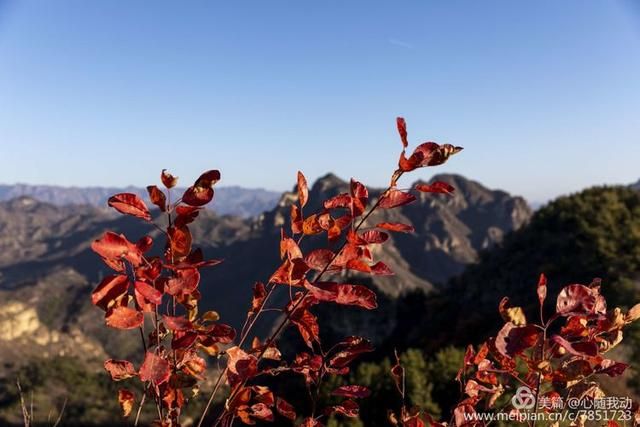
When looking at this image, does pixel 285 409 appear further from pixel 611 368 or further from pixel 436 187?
pixel 611 368

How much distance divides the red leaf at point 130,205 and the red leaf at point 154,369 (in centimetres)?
39

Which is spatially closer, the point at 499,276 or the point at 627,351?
the point at 627,351

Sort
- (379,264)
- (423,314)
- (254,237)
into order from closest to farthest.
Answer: (379,264)
(423,314)
(254,237)

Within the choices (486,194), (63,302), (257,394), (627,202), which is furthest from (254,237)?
(257,394)

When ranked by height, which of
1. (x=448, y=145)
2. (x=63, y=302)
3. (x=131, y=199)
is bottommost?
(x=63, y=302)

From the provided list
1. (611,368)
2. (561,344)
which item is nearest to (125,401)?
(561,344)

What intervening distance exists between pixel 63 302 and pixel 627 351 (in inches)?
4143

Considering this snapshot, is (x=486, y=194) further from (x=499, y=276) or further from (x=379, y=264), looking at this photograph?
(x=379, y=264)

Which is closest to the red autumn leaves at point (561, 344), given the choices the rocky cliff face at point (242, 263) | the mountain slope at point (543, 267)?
the mountain slope at point (543, 267)

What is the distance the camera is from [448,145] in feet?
4.39

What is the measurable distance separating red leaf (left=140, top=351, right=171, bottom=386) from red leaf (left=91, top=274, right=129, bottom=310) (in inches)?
7.4

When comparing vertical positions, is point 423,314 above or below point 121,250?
below

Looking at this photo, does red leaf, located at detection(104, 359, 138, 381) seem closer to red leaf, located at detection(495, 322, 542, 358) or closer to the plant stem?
the plant stem

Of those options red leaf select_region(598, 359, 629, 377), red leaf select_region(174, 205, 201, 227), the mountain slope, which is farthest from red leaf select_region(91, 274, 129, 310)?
the mountain slope
